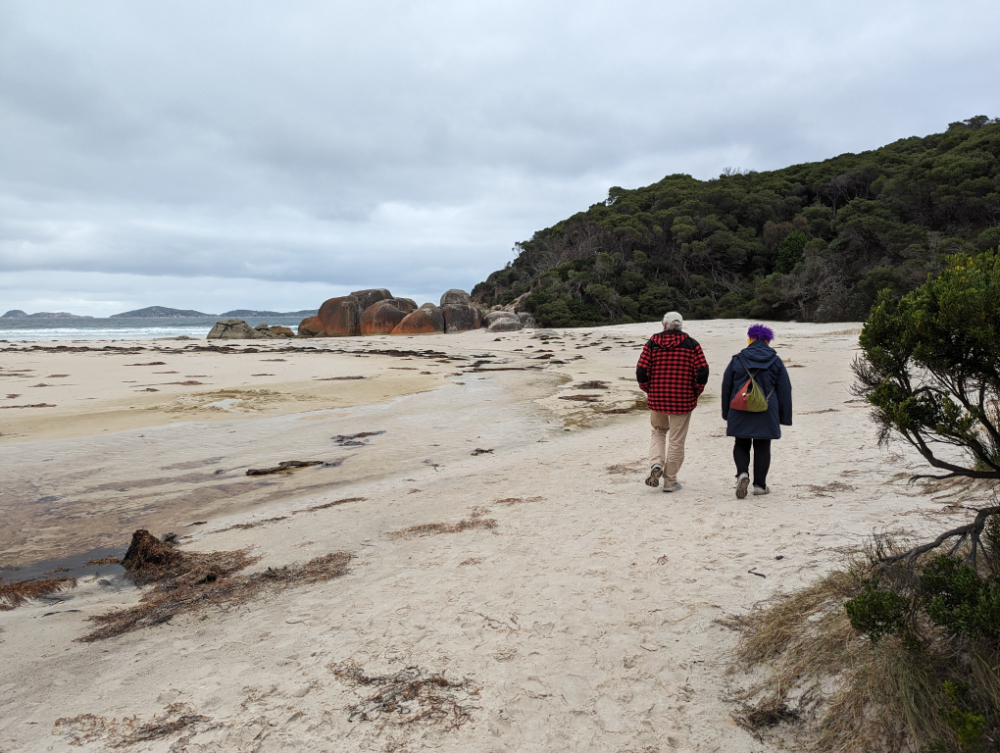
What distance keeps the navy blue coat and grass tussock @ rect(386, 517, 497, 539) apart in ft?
7.47

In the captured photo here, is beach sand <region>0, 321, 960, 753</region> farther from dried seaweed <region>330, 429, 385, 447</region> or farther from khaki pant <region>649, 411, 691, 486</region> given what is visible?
khaki pant <region>649, 411, 691, 486</region>

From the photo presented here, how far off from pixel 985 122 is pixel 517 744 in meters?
58.3

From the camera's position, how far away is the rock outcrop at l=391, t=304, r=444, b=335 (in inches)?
1423

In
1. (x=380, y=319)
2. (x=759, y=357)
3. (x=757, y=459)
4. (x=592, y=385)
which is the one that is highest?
(x=380, y=319)

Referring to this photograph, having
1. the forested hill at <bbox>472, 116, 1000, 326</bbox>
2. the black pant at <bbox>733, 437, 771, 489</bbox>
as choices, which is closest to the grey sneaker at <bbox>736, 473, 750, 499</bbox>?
the black pant at <bbox>733, 437, 771, 489</bbox>

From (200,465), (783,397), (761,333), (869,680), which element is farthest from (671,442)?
(200,465)

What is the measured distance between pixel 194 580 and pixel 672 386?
13.9 ft

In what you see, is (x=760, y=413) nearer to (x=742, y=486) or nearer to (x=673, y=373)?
(x=742, y=486)

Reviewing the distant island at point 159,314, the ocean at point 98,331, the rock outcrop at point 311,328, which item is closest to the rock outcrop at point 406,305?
the rock outcrop at point 311,328

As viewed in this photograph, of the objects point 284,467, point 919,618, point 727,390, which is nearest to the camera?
point 919,618

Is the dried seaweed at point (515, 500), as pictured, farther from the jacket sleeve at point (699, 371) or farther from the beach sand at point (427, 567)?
the jacket sleeve at point (699, 371)

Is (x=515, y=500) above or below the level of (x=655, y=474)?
below

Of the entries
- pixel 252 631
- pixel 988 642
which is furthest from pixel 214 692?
pixel 988 642

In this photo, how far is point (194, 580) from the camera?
3.97 m
